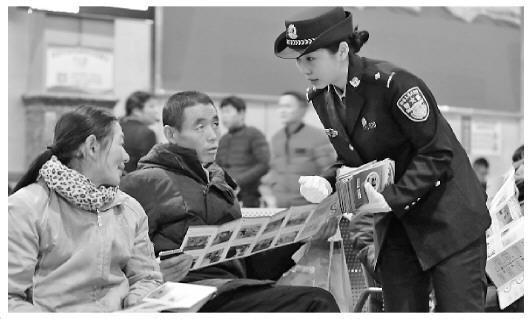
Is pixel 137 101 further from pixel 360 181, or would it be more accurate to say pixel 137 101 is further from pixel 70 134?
pixel 360 181

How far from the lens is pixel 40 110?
6.94m

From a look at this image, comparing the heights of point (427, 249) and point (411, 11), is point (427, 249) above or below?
below

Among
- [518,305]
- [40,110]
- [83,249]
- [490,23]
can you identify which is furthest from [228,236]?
[490,23]

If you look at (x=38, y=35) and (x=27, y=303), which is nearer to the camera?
(x=27, y=303)

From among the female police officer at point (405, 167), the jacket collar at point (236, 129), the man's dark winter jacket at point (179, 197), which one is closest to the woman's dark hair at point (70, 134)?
the man's dark winter jacket at point (179, 197)

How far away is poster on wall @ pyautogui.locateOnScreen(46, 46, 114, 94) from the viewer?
23.4 feet

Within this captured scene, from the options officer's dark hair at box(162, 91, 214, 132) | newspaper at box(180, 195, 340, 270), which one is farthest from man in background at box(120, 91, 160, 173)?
newspaper at box(180, 195, 340, 270)

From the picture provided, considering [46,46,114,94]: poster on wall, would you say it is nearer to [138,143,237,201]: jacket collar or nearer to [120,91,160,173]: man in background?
[120,91,160,173]: man in background

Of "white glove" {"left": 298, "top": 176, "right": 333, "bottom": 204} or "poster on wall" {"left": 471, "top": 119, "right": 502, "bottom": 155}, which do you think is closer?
"white glove" {"left": 298, "top": 176, "right": 333, "bottom": 204}

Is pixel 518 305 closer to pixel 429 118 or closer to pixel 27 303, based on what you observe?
pixel 429 118

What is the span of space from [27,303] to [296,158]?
413 cm

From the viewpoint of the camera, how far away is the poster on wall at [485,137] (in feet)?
31.0

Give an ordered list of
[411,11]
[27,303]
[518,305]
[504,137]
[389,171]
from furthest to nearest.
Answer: [504,137]
[411,11]
[518,305]
[389,171]
[27,303]

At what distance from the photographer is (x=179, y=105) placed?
2812mm
